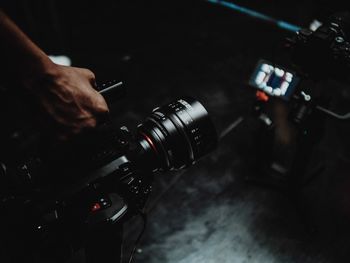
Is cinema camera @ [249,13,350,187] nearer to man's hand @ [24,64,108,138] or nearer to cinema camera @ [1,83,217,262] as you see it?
cinema camera @ [1,83,217,262]

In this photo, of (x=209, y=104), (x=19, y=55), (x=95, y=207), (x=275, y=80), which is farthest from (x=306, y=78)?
(x=209, y=104)

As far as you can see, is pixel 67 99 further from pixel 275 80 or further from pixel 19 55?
pixel 275 80

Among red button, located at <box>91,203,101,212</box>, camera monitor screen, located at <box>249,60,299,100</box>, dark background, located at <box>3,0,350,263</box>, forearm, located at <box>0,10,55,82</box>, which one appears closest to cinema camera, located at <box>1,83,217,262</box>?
red button, located at <box>91,203,101,212</box>

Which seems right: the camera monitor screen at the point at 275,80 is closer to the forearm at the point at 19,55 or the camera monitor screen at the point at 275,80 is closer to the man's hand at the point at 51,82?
the man's hand at the point at 51,82

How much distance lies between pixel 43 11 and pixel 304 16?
8.65 feet

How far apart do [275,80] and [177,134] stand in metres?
0.63

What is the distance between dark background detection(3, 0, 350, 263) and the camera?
78.2 inches

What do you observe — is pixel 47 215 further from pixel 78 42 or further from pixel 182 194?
pixel 78 42

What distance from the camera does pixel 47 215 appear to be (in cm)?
101

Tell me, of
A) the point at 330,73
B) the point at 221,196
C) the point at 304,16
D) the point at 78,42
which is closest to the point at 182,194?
the point at 221,196

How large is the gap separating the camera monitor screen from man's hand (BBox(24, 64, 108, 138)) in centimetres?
99

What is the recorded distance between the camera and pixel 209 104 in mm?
2945

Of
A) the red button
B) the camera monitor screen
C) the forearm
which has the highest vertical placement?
the forearm

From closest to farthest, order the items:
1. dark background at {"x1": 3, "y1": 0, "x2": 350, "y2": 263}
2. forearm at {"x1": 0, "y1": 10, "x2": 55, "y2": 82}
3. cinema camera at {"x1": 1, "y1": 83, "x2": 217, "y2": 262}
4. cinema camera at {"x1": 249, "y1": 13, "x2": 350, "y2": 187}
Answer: forearm at {"x1": 0, "y1": 10, "x2": 55, "y2": 82}, cinema camera at {"x1": 1, "y1": 83, "x2": 217, "y2": 262}, cinema camera at {"x1": 249, "y1": 13, "x2": 350, "y2": 187}, dark background at {"x1": 3, "y1": 0, "x2": 350, "y2": 263}
